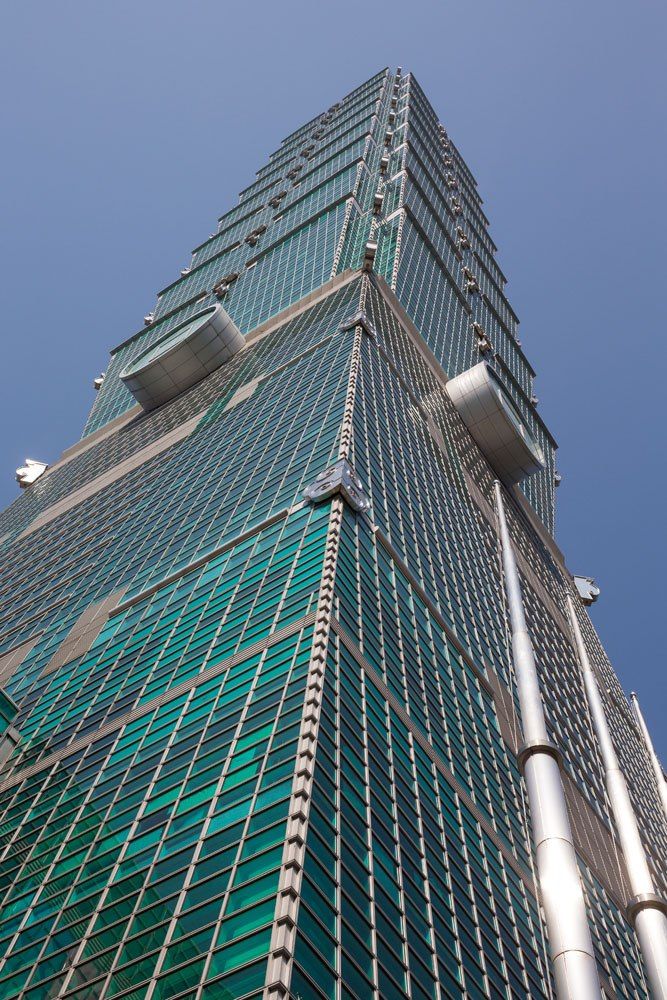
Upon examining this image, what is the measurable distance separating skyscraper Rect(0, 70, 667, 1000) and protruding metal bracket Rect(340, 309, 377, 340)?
33cm

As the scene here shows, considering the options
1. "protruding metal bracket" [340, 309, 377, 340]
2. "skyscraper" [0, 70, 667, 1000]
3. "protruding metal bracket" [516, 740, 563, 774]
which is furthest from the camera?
"protruding metal bracket" [340, 309, 377, 340]

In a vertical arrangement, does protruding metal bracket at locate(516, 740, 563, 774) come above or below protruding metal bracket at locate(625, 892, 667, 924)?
above

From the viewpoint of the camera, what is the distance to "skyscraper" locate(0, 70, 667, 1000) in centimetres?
2848

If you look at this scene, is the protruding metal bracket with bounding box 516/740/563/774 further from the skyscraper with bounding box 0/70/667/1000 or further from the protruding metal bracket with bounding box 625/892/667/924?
the protruding metal bracket with bounding box 625/892/667/924

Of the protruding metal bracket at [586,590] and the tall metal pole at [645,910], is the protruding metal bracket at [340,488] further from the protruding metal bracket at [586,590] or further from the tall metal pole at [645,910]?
the protruding metal bracket at [586,590]

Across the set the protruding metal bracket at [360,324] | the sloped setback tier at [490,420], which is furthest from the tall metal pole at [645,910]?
the sloped setback tier at [490,420]

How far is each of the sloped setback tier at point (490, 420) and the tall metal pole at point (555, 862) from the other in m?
55.4

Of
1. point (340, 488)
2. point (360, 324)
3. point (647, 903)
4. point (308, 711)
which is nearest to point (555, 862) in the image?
point (647, 903)

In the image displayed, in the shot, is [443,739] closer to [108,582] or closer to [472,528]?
[108,582]

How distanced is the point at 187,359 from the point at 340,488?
52.0 metres

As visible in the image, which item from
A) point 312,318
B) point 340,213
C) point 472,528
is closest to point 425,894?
point 472,528

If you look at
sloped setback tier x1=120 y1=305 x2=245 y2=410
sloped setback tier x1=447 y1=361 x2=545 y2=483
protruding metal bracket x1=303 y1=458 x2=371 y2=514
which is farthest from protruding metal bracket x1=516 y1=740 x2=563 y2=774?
sloped setback tier x1=120 y1=305 x2=245 y2=410

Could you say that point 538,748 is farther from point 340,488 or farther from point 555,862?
point 340,488

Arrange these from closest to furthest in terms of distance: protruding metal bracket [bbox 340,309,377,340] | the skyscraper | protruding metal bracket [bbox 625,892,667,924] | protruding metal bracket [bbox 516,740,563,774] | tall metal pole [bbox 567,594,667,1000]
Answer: the skyscraper < tall metal pole [bbox 567,594,667,1000] < protruding metal bracket [bbox 625,892,667,924] < protruding metal bracket [bbox 516,740,563,774] < protruding metal bracket [bbox 340,309,377,340]
